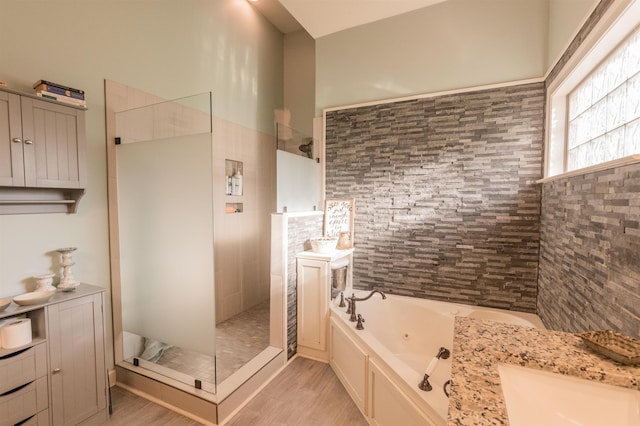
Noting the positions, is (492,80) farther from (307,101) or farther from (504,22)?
(307,101)

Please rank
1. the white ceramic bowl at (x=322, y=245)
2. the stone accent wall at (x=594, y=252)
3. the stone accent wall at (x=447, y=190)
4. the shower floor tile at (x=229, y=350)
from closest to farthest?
the stone accent wall at (x=594, y=252) < the shower floor tile at (x=229, y=350) < the stone accent wall at (x=447, y=190) < the white ceramic bowl at (x=322, y=245)

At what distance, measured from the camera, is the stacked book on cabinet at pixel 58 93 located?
65.2 inches

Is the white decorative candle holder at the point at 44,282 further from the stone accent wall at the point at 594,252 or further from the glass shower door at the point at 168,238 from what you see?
the stone accent wall at the point at 594,252

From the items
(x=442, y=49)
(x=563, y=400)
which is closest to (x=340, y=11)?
(x=442, y=49)

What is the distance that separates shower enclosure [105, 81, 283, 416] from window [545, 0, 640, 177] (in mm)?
2091

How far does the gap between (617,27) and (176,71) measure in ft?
10.0

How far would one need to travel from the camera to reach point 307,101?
13.1ft

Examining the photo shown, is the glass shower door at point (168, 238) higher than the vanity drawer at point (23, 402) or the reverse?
higher

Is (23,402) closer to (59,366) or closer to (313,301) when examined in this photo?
(59,366)

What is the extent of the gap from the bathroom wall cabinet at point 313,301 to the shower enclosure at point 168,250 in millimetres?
259

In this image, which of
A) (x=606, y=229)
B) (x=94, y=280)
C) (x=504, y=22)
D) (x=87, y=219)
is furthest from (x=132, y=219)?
(x=504, y=22)

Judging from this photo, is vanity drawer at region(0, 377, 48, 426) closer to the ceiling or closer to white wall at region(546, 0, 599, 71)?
the ceiling

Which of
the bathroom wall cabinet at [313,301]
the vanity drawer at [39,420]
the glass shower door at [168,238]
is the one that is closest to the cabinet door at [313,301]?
the bathroom wall cabinet at [313,301]

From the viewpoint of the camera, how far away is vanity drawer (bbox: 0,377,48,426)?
4.62ft
